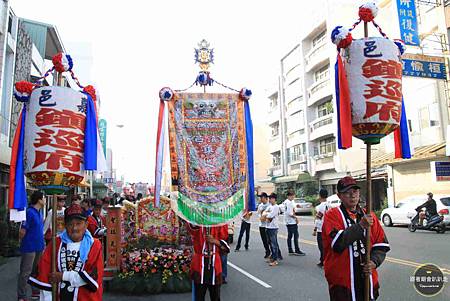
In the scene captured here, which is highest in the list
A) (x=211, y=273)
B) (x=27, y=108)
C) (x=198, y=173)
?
(x=27, y=108)

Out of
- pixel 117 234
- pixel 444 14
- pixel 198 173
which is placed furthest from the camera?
pixel 444 14

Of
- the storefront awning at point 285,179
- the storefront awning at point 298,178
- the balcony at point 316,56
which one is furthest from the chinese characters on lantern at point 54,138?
the storefront awning at point 285,179

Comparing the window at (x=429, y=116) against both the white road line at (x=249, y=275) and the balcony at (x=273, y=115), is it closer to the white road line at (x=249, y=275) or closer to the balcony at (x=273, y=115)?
the white road line at (x=249, y=275)

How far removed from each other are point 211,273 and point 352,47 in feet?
9.79

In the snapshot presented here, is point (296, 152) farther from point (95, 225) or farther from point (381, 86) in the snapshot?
point (381, 86)

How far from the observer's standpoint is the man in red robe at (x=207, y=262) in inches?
181

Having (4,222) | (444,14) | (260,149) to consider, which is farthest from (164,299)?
(260,149)

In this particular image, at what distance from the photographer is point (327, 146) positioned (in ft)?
117

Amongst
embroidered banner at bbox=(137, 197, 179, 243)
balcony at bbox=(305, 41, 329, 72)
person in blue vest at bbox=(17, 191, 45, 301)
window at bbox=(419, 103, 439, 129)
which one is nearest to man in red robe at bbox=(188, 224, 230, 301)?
person in blue vest at bbox=(17, 191, 45, 301)

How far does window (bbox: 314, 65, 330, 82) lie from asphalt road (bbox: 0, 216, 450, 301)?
25.1 meters

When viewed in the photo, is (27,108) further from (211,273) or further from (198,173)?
(211,273)

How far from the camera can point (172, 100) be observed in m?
5.34

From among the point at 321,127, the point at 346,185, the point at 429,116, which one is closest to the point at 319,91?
the point at 321,127

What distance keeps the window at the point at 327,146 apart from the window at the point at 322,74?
563 cm
